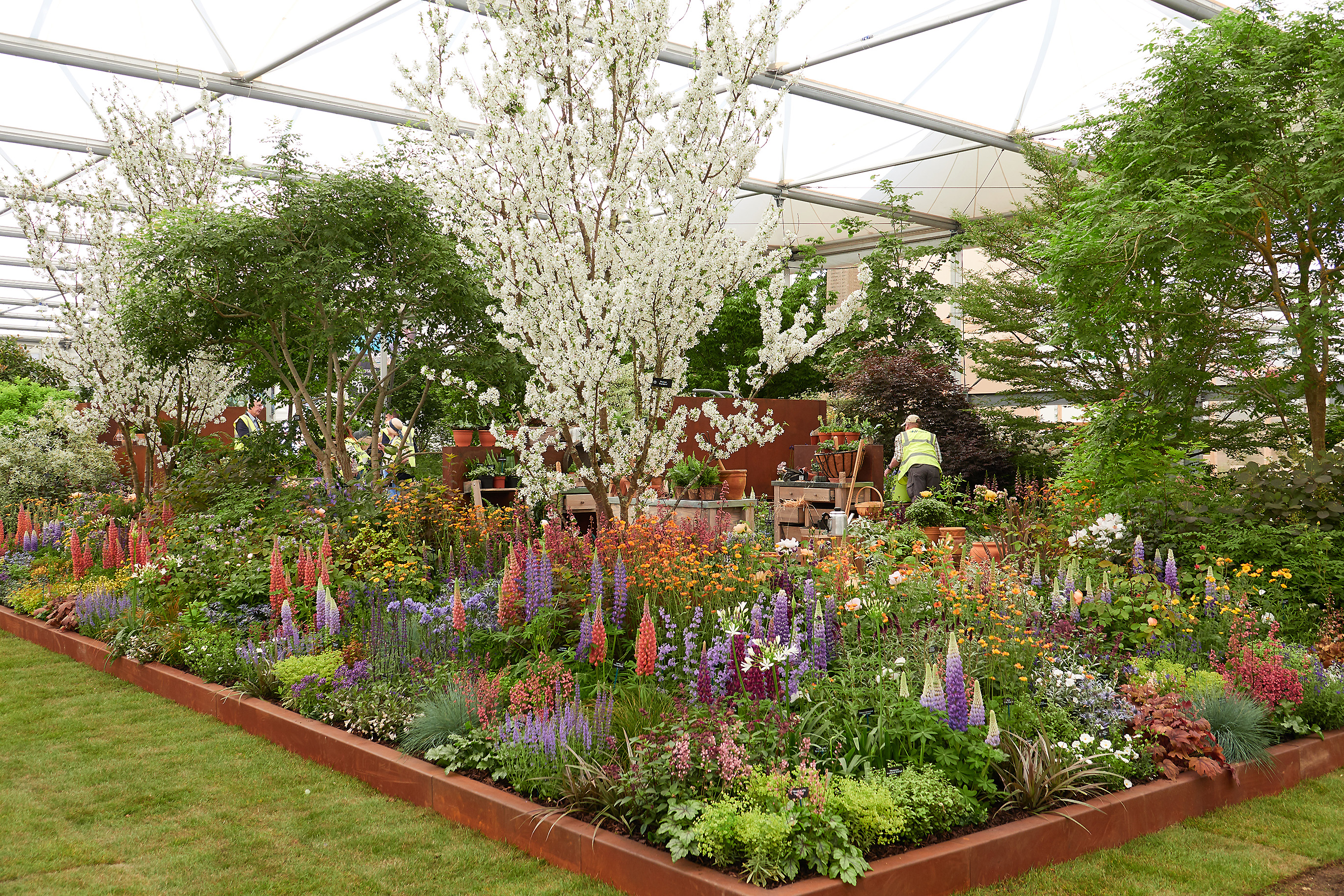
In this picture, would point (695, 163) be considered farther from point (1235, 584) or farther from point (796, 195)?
point (796, 195)

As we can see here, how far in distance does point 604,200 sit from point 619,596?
252 cm

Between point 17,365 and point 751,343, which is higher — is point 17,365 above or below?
below

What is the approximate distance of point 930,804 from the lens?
3.10 meters

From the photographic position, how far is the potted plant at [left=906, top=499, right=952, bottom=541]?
8211 mm

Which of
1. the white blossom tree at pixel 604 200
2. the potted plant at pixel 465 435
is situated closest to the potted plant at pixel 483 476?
the potted plant at pixel 465 435

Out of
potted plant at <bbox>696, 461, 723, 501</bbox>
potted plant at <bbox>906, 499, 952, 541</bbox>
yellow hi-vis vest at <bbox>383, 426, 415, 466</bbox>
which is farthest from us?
potted plant at <bbox>696, 461, 723, 501</bbox>

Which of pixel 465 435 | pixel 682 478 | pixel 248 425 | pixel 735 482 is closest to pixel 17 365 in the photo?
pixel 248 425

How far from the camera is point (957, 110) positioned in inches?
615

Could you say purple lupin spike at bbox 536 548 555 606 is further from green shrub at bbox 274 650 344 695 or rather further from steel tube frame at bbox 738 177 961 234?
steel tube frame at bbox 738 177 961 234

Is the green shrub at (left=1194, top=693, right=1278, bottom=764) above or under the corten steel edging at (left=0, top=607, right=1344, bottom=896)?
above

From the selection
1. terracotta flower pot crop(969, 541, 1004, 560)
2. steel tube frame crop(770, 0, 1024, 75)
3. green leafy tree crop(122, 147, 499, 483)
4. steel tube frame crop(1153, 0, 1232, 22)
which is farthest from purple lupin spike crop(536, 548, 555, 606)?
steel tube frame crop(1153, 0, 1232, 22)

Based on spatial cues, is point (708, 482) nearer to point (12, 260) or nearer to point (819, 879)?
point (819, 879)

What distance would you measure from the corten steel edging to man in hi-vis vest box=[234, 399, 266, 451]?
18.7 feet

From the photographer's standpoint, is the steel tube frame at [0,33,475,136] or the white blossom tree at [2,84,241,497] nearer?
the white blossom tree at [2,84,241,497]
